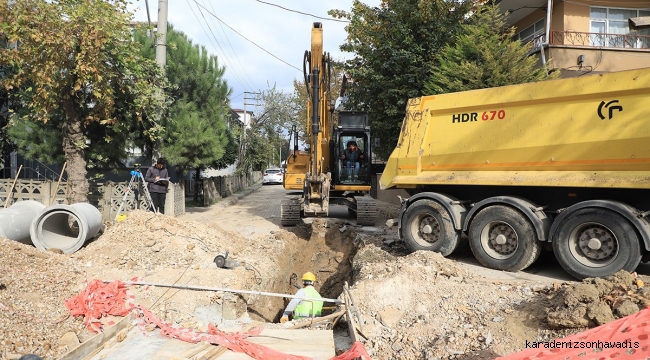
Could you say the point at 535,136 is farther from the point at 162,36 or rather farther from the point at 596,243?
the point at 162,36

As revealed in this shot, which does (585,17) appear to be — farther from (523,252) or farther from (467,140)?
(523,252)

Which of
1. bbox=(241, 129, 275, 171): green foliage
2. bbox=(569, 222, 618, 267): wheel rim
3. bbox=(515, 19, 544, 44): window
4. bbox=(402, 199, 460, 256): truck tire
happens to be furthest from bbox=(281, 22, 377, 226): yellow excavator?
bbox=(241, 129, 275, 171): green foliage

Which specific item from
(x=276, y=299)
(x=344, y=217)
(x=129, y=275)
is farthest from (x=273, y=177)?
(x=129, y=275)

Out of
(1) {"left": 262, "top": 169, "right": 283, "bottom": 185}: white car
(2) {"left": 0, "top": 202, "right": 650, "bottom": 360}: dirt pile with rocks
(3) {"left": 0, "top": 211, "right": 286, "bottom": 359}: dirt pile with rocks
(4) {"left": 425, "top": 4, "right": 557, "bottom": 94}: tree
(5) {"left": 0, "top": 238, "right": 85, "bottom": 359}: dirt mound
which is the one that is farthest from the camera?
(1) {"left": 262, "top": 169, "right": 283, "bottom": 185}: white car

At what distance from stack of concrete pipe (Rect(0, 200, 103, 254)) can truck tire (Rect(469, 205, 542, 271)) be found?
6755 millimetres

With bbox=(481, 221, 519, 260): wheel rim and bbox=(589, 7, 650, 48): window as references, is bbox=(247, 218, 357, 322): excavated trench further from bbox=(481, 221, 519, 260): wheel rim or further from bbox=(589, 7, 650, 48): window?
bbox=(589, 7, 650, 48): window

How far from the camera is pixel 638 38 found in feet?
50.1

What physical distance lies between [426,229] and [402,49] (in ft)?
22.4

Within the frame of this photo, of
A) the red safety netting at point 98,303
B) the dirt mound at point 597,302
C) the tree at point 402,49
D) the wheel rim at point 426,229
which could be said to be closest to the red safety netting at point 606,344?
the dirt mound at point 597,302

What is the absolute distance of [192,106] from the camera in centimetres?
1364

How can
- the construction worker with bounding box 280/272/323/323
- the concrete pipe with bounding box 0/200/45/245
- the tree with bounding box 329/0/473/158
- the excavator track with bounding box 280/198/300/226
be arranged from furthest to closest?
the tree with bounding box 329/0/473/158, the excavator track with bounding box 280/198/300/226, the concrete pipe with bounding box 0/200/45/245, the construction worker with bounding box 280/272/323/323

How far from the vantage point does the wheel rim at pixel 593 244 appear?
5.80 meters

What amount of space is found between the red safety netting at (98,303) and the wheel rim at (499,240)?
5.13m

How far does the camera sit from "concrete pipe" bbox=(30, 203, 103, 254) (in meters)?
8.05
